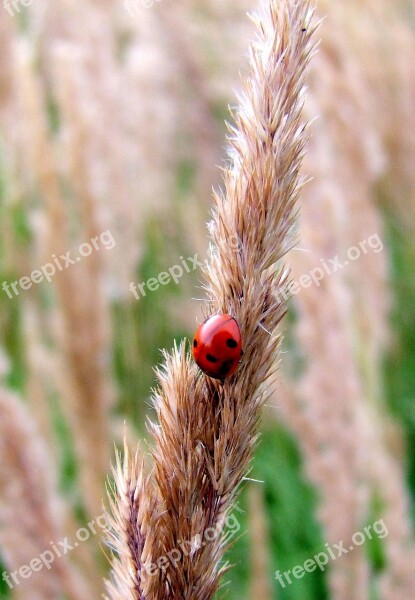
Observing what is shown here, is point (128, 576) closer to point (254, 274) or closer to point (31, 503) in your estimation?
point (254, 274)

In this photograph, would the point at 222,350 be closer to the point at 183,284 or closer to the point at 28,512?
the point at 28,512

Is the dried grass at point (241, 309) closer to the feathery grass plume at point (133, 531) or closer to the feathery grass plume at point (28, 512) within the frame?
the feathery grass plume at point (133, 531)

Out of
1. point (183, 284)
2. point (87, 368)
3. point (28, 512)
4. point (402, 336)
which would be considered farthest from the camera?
point (183, 284)

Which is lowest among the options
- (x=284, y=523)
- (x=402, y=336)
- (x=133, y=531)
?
(x=133, y=531)

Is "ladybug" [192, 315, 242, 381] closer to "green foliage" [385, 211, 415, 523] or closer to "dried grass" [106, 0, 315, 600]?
"dried grass" [106, 0, 315, 600]

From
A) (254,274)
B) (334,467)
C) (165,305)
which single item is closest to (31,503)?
(334,467)

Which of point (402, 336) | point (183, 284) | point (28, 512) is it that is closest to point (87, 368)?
point (28, 512)
